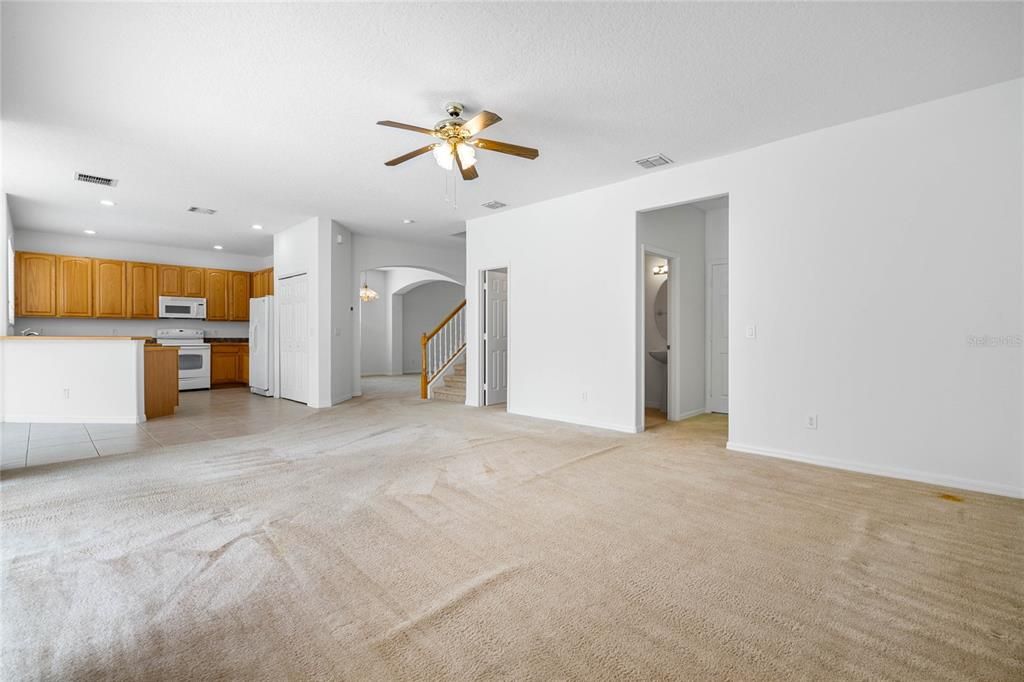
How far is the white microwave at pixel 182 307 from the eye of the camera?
899cm

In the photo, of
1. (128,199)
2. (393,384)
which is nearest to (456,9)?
(128,199)

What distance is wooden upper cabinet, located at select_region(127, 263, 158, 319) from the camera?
8.66m

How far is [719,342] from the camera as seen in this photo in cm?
678

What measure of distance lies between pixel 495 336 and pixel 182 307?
20.6 feet

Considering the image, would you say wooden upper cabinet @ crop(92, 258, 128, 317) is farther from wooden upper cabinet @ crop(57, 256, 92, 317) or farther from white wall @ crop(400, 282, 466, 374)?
white wall @ crop(400, 282, 466, 374)

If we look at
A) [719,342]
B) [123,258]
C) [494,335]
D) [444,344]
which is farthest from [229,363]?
[719,342]

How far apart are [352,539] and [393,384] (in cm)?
810

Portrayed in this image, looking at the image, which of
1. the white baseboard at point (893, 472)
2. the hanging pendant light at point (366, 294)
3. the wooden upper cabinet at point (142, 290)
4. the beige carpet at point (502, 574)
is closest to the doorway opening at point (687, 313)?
the white baseboard at point (893, 472)

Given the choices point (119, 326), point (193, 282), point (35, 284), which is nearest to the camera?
point (35, 284)

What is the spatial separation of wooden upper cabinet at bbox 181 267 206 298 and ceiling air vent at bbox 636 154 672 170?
8696mm

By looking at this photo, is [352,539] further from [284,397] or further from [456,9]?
[284,397]

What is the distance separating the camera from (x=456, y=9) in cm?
256

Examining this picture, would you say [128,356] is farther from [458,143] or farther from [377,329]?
[377,329]

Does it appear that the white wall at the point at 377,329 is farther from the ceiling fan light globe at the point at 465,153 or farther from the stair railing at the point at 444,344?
the ceiling fan light globe at the point at 465,153
